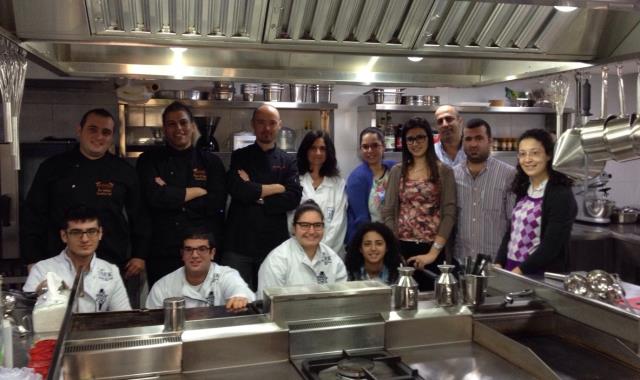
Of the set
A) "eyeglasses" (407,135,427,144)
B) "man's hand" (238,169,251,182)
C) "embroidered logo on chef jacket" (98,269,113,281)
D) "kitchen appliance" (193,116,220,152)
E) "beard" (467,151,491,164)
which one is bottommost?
"embroidered logo on chef jacket" (98,269,113,281)

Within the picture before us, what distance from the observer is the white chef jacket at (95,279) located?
2104 millimetres

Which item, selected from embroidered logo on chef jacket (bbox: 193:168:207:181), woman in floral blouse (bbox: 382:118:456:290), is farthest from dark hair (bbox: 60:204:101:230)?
woman in floral blouse (bbox: 382:118:456:290)

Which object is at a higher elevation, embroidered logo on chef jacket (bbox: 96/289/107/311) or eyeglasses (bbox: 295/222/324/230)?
eyeglasses (bbox: 295/222/324/230)

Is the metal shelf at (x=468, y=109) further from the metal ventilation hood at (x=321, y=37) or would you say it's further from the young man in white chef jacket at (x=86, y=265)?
the young man in white chef jacket at (x=86, y=265)

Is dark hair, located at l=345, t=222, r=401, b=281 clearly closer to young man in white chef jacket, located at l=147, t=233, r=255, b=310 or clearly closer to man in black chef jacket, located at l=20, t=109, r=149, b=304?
young man in white chef jacket, located at l=147, t=233, r=255, b=310

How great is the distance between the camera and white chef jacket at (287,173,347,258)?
3.04 metres

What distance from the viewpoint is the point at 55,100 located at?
3807 mm

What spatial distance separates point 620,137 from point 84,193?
6.96 feet

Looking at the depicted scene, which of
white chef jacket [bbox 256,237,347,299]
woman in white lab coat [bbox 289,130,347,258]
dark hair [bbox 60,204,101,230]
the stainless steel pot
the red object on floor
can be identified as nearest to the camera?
the red object on floor

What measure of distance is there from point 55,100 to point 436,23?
3119 mm

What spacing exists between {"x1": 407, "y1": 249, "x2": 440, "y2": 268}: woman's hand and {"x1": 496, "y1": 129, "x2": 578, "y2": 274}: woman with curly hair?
0.34 m

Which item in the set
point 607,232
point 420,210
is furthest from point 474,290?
point 607,232

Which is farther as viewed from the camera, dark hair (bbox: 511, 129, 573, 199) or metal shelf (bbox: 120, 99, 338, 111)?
metal shelf (bbox: 120, 99, 338, 111)

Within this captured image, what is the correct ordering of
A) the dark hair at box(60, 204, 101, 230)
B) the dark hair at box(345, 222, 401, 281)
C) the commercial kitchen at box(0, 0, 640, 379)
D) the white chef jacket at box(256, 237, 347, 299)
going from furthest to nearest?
the dark hair at box(345, 222, 401, 281)
the white chef jacket at box(256, 237, 347, 299)
the dark hair at box(60, 204, 101, 230)
the commercial kitchen at box(0, 0, 640, 379)
